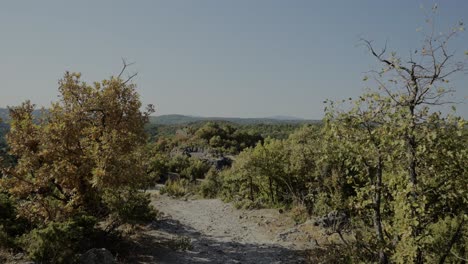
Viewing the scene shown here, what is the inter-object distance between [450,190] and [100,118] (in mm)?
8676

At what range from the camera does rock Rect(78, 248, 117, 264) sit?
8.14 metres

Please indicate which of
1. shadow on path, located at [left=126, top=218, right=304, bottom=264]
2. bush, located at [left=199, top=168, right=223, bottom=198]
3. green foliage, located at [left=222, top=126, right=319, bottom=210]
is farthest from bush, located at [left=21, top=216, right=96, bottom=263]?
bush, located at [left=199, top=168, right=223, bottom=198]

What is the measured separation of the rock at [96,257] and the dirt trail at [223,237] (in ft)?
4.90

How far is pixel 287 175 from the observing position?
1728 cm

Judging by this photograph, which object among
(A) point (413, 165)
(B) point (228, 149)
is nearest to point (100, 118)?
(A) point (413, 165)

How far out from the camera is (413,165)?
5301 millimetres

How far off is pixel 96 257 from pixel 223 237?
5.74 m

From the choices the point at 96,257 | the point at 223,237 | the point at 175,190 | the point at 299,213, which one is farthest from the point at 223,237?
the point at 175,190

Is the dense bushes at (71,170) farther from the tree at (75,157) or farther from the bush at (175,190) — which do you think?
the bush at (175,190)

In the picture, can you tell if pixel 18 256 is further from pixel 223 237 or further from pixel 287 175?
pixel 287 175

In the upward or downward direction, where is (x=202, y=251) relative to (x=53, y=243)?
downward

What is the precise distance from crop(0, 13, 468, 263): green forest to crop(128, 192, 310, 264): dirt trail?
0.82m

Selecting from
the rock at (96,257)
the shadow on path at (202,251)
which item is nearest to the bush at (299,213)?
the shadow on path at (202,251)

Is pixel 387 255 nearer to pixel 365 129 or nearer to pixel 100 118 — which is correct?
pixel 365 129
